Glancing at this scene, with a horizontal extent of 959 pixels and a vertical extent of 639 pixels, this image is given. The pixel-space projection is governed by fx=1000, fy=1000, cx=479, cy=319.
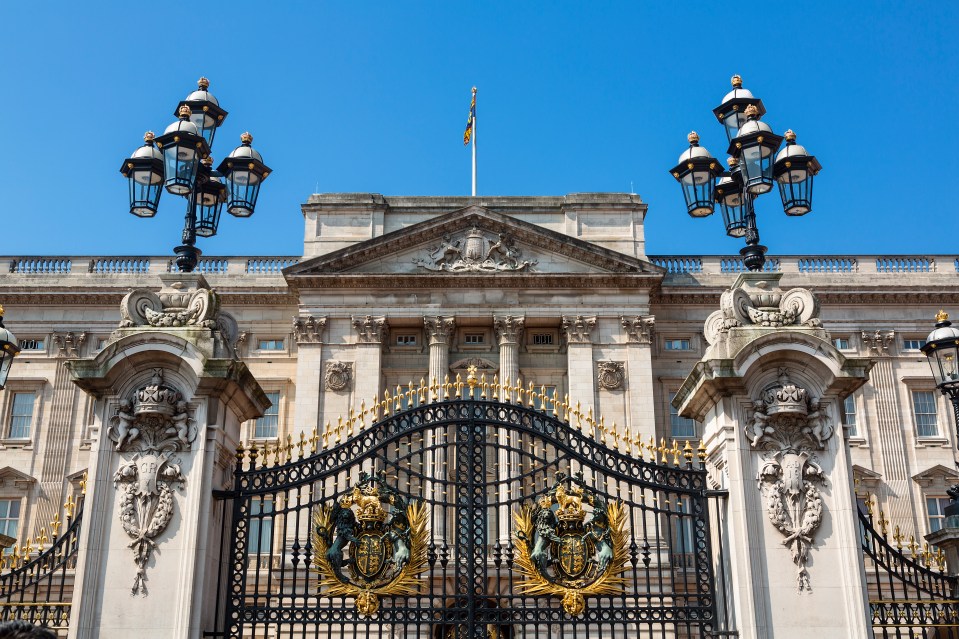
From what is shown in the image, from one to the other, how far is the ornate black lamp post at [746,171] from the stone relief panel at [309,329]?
2604 cm

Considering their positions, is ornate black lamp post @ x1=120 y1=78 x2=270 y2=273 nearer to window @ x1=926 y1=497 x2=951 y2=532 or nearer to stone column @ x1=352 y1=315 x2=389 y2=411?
stone column @ x1=352 y1=315 x2=389 y2=411

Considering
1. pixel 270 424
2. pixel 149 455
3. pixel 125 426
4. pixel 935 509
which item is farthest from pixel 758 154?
pixel 935 509

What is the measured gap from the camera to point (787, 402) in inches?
475

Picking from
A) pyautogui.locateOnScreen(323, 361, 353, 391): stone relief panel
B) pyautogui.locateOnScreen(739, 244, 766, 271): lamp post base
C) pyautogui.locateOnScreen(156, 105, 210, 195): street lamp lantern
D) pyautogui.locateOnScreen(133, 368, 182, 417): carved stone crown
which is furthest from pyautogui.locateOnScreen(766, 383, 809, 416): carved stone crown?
pyautogui.locateOnScreen(323, 361, 353, 391): stone relief panel

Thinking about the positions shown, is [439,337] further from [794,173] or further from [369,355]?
[794,173]

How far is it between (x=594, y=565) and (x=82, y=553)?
6.05 meters

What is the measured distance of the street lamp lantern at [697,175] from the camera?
14.1 metres

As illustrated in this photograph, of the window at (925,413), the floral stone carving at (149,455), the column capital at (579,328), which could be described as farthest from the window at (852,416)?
the floral stone carving at (149,455)

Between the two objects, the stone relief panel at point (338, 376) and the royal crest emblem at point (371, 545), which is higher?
the stone relief panel at point (338, 376)

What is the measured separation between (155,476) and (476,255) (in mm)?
28377

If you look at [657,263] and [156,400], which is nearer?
[156,400]

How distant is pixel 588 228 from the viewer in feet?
135

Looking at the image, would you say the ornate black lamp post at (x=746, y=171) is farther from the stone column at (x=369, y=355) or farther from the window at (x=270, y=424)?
the window at (x=270, y=424)

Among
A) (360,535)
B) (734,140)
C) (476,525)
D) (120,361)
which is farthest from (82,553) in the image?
(734,140)
